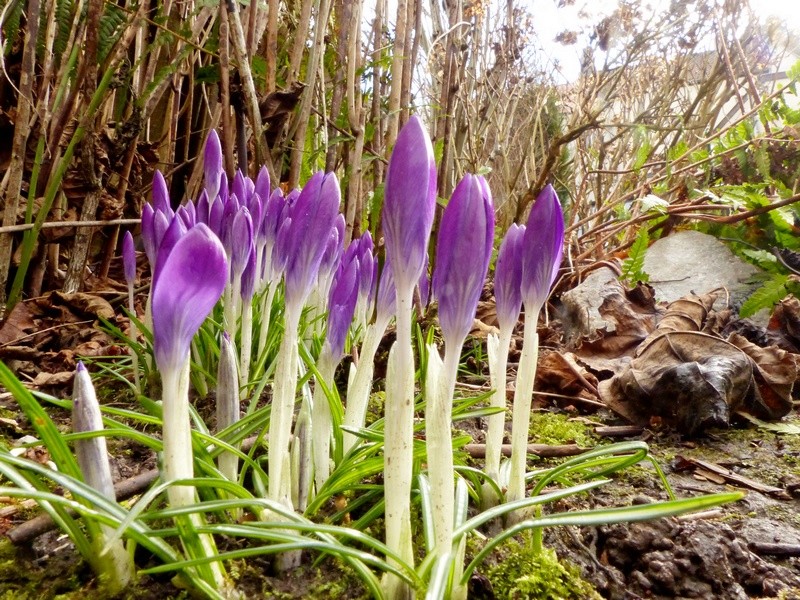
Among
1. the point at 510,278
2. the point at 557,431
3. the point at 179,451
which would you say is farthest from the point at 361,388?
the point at 557,431

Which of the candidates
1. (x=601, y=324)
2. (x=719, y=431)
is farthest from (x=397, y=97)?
(x=719, y=431)

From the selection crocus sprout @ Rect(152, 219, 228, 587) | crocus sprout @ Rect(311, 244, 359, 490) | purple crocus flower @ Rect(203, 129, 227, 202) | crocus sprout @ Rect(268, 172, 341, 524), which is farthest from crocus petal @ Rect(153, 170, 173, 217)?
crocus sprout @ Rect(152, 219, 228, 587)

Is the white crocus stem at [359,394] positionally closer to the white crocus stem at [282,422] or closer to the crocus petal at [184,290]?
the white crocus stem at [282,422]

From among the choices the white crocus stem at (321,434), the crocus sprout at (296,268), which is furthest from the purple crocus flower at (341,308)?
the crocus sprout at (296,268)

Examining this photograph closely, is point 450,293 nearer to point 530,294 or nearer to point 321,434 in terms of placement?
point 530,294

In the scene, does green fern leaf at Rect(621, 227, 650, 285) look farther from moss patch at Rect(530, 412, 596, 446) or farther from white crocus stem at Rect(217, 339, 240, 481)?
white crocus stem at Rect(217, 339, 240, 481)
